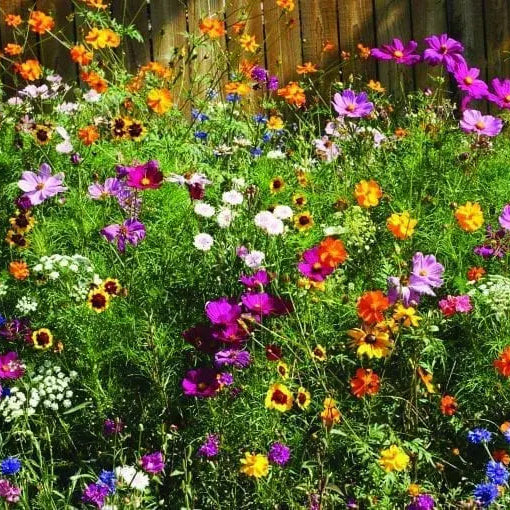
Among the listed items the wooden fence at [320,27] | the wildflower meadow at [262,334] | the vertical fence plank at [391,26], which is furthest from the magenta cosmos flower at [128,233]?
the vertical fence plank at [391,26]

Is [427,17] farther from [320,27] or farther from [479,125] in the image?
[479,125]

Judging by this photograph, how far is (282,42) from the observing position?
243 inches

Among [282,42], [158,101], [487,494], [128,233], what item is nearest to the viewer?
[487,494]

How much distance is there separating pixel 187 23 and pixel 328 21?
89 cm

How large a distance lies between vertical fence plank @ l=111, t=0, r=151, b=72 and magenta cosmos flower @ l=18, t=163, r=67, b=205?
3.06m

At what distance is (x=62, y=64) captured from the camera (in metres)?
6.03

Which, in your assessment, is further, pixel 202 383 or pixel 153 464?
pixel 202 383

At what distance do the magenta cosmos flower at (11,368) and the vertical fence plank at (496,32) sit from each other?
15.0 feet

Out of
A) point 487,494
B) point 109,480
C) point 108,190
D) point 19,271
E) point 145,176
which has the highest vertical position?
point 145,176

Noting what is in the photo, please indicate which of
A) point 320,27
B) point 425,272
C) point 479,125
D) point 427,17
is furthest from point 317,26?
point 425,272

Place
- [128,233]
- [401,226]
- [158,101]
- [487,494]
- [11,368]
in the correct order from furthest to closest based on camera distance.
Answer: [158,101] → [128,233] → [11,368] → [401,226] → [487,494]

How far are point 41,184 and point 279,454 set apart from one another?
48.7 inches

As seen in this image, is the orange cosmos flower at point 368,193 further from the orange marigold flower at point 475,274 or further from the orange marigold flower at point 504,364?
the orange marigold flower at point 504,364

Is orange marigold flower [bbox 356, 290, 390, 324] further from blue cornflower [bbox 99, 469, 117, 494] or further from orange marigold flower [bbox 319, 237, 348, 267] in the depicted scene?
blue cornflower [bbox 99, 469, 117, 494]
